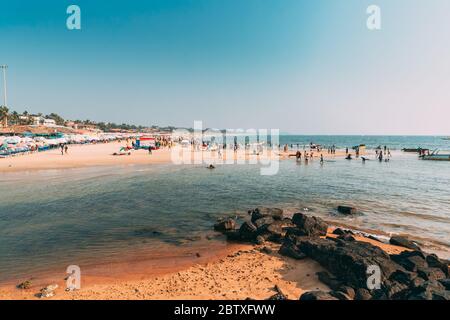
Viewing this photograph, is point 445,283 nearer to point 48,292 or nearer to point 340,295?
point 340,295

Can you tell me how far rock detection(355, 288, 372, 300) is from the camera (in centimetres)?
819

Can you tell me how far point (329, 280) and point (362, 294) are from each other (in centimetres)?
134

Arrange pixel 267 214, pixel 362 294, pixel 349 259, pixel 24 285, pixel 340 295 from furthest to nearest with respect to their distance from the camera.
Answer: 1. pixel 267 214
2. pixel 349 259
3. pixel 24 285
4. pixel 362 294
5. pixel 340 295

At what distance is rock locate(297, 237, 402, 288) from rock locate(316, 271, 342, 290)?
0.90 feet

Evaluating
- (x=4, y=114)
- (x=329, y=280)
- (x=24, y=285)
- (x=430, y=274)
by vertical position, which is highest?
(x=4, y=114)

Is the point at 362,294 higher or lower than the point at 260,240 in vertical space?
higher

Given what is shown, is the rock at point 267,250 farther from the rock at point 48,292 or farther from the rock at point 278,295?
the rock at point 48,292

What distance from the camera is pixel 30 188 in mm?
25016

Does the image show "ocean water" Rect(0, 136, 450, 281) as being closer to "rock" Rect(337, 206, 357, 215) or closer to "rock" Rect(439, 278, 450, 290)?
"rock" Rect(337, 206, 357, 215)

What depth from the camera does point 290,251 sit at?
11766 millimetres

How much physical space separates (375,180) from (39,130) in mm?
115714

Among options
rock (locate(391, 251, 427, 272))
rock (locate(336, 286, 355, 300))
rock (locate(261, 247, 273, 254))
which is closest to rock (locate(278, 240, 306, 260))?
rock (locate(261, 247, 273, 254))

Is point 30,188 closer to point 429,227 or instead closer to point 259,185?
point 259,185

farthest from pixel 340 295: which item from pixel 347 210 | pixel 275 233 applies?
pixel 347 210
